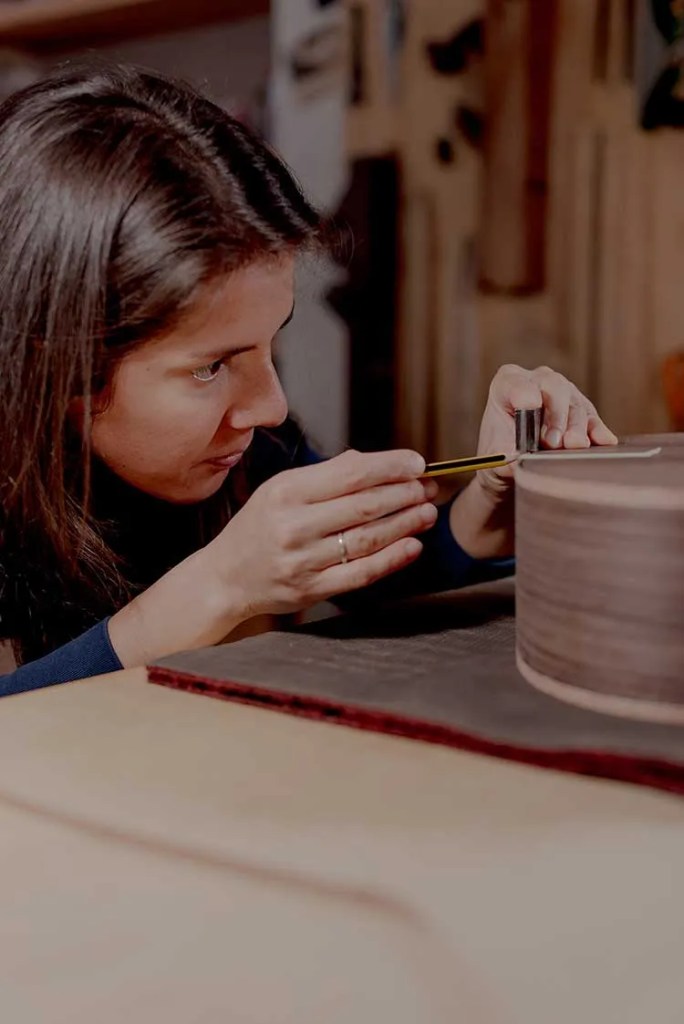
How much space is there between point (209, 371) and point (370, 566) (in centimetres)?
28

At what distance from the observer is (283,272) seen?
0.96 metres

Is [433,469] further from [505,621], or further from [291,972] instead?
[291,972]

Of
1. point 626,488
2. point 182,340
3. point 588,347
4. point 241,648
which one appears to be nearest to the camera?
point 626,488

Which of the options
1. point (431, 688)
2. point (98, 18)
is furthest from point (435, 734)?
point (98, 18)

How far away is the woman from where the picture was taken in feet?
2.57

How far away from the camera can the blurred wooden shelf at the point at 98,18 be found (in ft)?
7.34

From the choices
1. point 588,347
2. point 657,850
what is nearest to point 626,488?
point 657,850

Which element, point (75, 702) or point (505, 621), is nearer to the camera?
point (75, 702)

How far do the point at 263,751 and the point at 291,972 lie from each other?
17 centimetres

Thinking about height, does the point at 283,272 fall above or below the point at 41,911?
above

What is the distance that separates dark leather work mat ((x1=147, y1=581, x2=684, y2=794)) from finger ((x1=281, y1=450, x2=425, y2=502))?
3.9 inches

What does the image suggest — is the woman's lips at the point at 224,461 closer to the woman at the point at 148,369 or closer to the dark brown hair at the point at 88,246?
the woman at the point at 148,369

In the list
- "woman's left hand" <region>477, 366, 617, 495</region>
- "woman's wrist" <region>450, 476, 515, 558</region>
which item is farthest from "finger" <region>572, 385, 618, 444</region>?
"woman's wrist" <region>450, 476, 515, 558</region>

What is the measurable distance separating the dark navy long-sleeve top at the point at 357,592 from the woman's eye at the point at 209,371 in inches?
8.8
